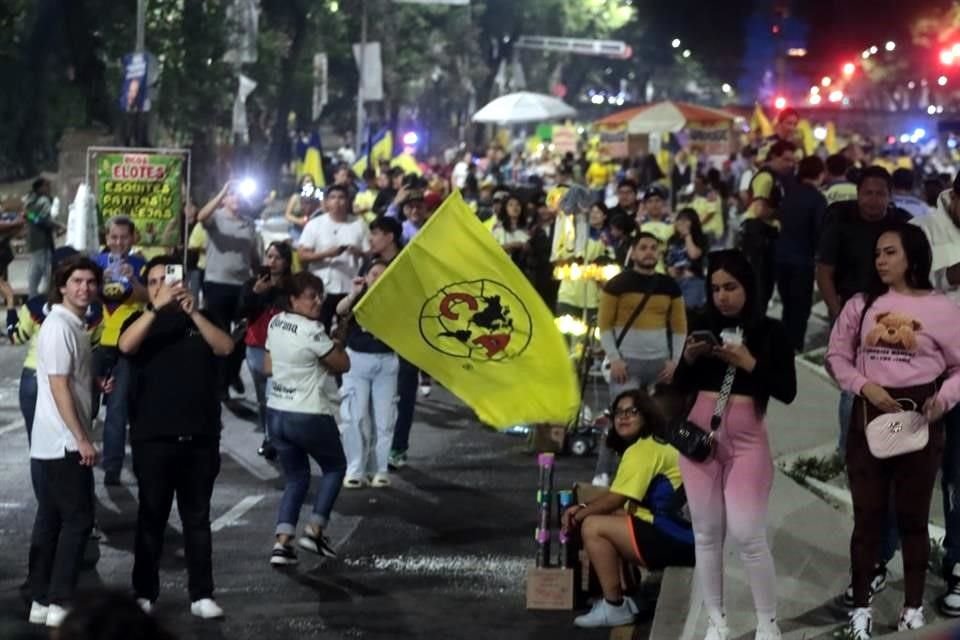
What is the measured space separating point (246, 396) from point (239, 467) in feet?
11.3

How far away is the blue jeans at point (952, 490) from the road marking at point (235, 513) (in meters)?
4.17

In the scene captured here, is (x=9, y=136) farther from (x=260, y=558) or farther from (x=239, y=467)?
(x=260, y=558)

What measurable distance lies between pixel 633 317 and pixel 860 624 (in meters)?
3.53

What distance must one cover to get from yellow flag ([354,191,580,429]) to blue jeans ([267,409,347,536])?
3.17 ft

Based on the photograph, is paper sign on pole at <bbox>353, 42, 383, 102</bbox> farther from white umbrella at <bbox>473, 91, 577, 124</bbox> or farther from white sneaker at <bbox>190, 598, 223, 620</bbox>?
white sneaker at <bbox>190, 598, 223, 620</bbox>

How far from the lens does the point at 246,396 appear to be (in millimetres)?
16422

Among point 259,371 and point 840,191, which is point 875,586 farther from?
point 840,191

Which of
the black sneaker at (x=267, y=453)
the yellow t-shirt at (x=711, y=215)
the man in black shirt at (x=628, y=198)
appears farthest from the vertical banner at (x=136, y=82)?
the black sneaker at (x=267, y=453)

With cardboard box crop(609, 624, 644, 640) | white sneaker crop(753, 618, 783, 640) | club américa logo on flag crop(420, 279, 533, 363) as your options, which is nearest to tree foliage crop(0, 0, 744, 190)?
club américa logo on flag crop(420, 279, 533, 363)

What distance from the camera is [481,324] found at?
9133 millimetres

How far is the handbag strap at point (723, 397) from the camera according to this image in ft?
25.4

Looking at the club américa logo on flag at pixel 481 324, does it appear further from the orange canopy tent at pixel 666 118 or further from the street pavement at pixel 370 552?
the orange canopy tent at pixel 666 118

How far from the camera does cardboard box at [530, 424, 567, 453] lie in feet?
43.1

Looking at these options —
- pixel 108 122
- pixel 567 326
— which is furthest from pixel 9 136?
pixel 567 326
